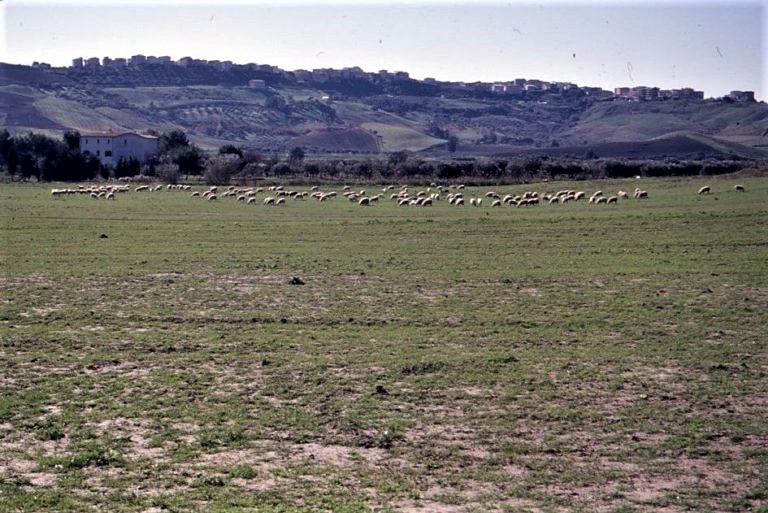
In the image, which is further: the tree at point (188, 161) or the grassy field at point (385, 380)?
the tree at point (188, 161)

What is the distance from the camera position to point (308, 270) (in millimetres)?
28938

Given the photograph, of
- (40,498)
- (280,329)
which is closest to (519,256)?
(280,329)

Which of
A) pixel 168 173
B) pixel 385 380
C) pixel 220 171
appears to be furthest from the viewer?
pixel 168 173

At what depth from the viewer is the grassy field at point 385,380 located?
10195 millimetres

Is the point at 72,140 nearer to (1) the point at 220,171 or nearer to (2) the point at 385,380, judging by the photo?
(1) the point at 220,171

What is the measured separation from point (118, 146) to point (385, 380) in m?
124

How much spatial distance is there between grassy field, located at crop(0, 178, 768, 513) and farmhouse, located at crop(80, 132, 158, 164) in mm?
99973

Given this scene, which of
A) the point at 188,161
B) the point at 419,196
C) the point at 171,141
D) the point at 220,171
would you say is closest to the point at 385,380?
the point at 419,196

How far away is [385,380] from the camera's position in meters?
15.0

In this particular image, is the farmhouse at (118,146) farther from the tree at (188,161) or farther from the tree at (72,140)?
the tree at (188,161)

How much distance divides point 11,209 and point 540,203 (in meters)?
33.1

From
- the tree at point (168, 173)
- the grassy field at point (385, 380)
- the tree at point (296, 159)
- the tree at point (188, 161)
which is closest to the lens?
the grassy field at point (385, 380)

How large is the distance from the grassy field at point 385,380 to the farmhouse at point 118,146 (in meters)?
100.0

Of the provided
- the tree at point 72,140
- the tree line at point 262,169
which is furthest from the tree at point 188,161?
the tree at point 72,140
